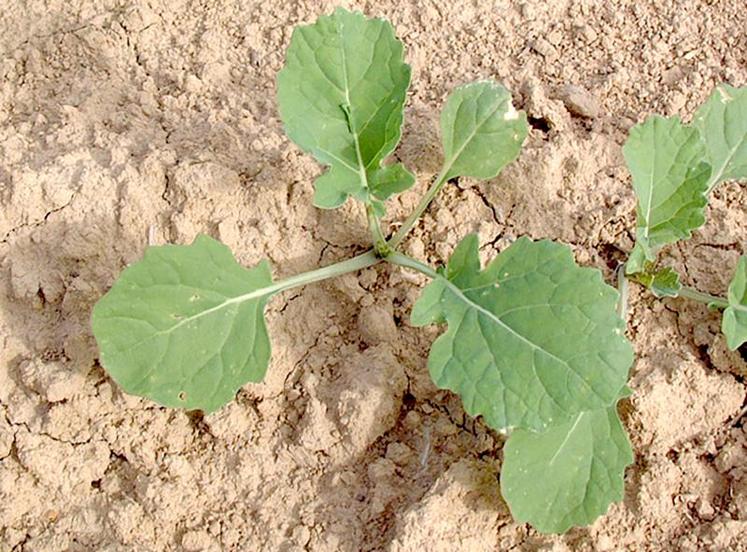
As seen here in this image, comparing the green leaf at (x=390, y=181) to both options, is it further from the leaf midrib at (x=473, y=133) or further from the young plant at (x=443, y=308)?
the leaf midrib at (x=473, y=133)

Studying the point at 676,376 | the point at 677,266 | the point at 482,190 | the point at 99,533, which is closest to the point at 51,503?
the point at 99,533

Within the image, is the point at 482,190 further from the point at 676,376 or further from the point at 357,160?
the point at 676,376

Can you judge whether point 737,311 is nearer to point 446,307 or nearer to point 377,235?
point 446,307

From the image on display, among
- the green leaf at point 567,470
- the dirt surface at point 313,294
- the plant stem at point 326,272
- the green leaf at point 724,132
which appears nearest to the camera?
the green leaf at point 567,470

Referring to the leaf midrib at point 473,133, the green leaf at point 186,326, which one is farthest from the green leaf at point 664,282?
the green leaf at point 186,326

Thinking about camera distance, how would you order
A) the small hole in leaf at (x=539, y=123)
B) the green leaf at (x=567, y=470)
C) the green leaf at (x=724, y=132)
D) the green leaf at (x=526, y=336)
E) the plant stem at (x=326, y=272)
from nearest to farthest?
the green leaf at (x=526, y=336) < the green leaf at (x=567, y=470) < the plant stem at (x=326, y=272) < the green leaf at (x=724, y=132) < the small hole in leaf at (x=539, y=123)

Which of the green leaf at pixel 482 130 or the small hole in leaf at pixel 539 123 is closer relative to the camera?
the green leaf at pixel 482 130

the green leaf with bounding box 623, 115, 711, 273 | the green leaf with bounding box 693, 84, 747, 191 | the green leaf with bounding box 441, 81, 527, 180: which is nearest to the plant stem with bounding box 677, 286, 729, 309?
the green leaf with bounding box 623, 115, 711, 273

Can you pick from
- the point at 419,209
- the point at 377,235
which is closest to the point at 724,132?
the point at 419,209
